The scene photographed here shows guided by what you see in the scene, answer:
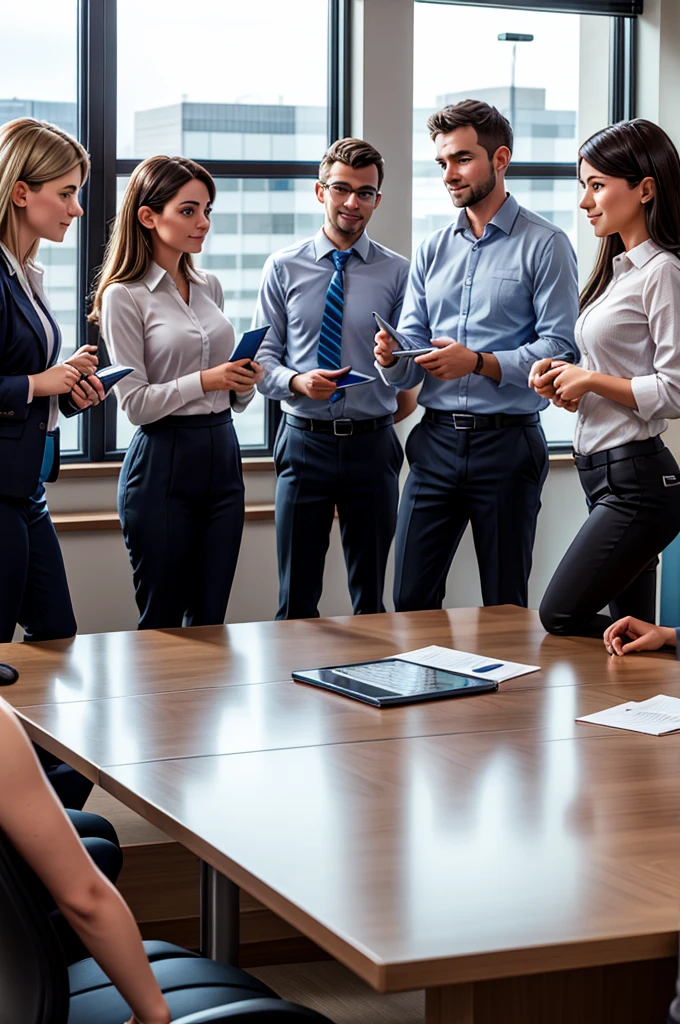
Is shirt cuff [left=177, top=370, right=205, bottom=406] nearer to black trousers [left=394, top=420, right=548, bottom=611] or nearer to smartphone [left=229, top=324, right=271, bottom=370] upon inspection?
smartphone [left=229, top=324, right=271, bottom=370]

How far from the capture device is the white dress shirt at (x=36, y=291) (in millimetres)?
3387

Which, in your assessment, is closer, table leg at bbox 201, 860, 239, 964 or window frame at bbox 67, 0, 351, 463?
table leg at bbox 201, 860, 239, 964

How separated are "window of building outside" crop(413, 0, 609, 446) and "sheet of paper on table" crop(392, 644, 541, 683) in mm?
3411

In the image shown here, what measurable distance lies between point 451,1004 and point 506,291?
3.05m

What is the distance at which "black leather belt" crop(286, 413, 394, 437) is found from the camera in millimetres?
4180

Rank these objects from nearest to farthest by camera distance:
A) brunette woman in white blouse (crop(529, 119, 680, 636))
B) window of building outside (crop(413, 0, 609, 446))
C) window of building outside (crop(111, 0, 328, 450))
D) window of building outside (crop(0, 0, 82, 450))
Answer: brunette woman in white blouse (crop(529, 119, 680, 636)) → window of building outside (crop(0, 0, 82, 450)) → window of building outside (crop(111, 0, 328, 450)) → window of building outside (crop(413, 0, 609, 446))

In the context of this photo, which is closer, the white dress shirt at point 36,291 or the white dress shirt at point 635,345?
the white dress shirt at point 635,345

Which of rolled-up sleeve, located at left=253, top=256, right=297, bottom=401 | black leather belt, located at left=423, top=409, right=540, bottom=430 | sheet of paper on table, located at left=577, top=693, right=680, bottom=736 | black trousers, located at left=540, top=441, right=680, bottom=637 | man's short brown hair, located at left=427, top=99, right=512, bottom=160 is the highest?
man's short brown hair, located at left=427, top=99, right=512, bottom=160

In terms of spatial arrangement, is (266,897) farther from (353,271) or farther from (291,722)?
(353,271)

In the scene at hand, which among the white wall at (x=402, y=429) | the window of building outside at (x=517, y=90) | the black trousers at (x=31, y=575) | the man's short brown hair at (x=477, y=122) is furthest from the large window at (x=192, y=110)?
the black trousers at (x=31, y=575)

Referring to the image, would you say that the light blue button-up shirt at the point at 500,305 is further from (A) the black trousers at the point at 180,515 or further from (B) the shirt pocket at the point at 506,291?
(A) the black trousers at the point at 180,515

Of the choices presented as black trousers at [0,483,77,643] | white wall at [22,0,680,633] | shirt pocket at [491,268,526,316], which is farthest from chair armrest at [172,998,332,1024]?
white wall at [22,0,680,633]

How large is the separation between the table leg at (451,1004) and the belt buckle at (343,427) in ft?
9.61

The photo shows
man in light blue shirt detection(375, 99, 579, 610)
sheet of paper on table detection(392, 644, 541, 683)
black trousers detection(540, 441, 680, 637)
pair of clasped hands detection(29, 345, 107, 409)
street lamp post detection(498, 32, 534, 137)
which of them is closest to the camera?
sheet of paper on table detection(392, 644, 541, 683)
